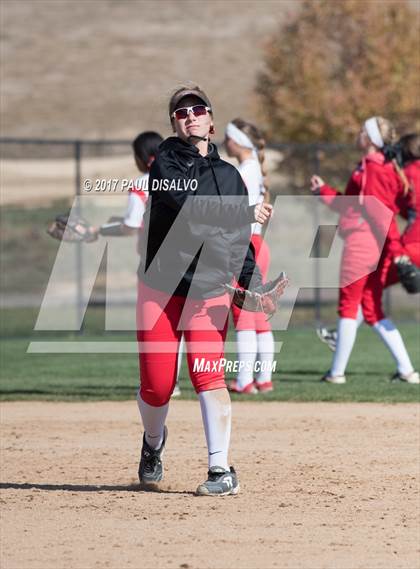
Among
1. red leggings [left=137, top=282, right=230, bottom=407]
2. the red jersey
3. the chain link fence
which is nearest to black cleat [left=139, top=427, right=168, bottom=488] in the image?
red leggings [left=137, top=282, right=230, bottom=407]

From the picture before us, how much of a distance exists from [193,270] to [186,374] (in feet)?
22.1

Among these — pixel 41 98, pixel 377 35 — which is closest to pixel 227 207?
pixel 377 35

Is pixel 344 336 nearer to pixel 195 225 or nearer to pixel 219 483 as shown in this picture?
pixel 219 483

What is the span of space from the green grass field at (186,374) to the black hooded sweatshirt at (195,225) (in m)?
4.47

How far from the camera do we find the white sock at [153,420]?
7.46m

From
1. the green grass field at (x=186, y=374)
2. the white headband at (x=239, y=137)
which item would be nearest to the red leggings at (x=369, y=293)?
the green grass field at (x=186, y=374)

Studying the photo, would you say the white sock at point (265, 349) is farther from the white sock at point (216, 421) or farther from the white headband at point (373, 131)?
the white sock at point (216, 421)

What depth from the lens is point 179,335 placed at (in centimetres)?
722

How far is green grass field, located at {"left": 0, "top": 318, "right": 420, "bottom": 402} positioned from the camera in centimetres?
1173

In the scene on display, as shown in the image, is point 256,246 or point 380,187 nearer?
point 256,246

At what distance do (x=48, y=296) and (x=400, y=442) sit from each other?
54.8ft

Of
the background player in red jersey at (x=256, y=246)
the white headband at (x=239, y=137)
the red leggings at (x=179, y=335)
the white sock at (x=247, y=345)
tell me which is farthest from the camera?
the white sock at (x=247, y=345)

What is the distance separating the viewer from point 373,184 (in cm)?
1148

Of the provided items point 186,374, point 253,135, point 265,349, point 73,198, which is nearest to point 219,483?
point 265,349
